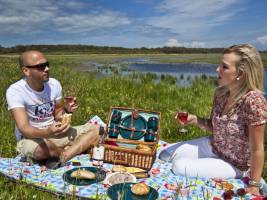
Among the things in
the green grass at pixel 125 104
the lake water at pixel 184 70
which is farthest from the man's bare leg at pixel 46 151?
the lake water at pixel 184 70

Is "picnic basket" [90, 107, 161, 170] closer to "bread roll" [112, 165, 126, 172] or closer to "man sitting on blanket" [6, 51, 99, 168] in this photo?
"bread roll" [112, 165, 126, 172]

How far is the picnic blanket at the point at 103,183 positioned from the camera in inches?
185

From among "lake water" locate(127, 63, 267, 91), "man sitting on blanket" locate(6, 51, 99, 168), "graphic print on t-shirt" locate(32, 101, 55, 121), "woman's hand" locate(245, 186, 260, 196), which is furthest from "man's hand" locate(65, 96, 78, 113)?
"lake water" locate(127, 63, 267, 91)

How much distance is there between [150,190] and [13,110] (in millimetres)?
2459

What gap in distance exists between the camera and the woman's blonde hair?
4824 mm

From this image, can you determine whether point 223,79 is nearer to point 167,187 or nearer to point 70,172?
point 167,187

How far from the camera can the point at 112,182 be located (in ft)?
16.4

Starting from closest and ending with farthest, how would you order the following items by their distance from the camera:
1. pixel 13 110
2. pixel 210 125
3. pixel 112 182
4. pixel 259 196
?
1. pixel 259 196
2. pixel 112 182
3. pixel 13 110
4. pixel 210 125

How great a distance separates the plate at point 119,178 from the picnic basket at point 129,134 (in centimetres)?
53

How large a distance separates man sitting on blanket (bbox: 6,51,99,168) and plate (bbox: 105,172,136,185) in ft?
3.25

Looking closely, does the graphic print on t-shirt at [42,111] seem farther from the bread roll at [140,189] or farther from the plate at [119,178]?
the bread roll at [140,189]

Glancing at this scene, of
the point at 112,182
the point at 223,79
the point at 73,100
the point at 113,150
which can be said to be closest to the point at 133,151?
the point at 113,150

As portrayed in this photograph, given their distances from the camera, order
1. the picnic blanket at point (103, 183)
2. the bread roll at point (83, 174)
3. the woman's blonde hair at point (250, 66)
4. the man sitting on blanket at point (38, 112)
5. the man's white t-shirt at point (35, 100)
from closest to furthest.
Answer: the picnic blanket at point (103, 183)
the woman's blonde hair at point (250, 66)
the bread roll at point (83, 174)
the man sitting on blanket at point (38, 112)
the man's white t-shirt at point (35, 100)

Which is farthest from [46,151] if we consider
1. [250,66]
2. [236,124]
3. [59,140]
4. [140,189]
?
[250,66]
